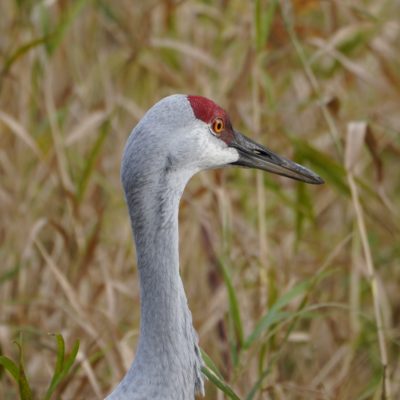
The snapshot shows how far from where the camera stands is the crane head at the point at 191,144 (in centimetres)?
279

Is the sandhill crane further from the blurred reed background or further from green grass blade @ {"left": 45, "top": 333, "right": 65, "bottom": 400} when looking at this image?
the blurred reed background

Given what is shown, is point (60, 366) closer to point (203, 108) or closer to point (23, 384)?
point (23, 384)

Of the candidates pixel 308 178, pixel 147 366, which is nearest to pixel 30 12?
pixel 308 178

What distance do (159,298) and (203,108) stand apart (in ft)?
1.85

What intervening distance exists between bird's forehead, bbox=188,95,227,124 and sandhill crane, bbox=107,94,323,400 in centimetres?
1

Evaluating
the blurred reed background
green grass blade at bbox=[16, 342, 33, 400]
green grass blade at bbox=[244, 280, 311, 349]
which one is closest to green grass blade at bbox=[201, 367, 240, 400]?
green grass blade at bbox=[244, 280, 311, 349]

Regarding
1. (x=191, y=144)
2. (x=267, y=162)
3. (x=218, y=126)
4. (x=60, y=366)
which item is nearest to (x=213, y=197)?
(x=267, y=162)

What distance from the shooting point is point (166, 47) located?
4.94 metres

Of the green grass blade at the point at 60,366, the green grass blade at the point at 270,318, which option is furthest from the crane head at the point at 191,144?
the green grass blade at the point at 60,366

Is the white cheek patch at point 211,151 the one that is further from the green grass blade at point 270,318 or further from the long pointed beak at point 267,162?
the green grass blade at point 270,318

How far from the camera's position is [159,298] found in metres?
2.85

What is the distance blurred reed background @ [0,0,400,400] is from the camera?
391 cm

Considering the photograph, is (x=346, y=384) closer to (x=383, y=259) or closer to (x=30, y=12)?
(x=383, y=259)

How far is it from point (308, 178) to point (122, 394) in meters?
0.92
